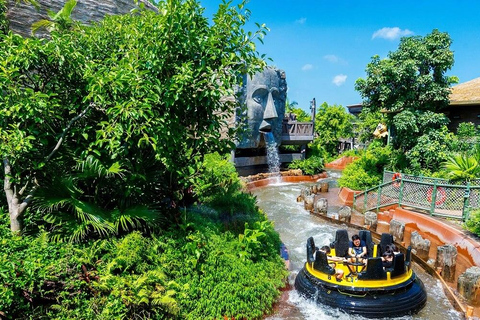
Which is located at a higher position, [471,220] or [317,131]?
[317,131]

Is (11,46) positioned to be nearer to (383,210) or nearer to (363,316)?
(363,316)

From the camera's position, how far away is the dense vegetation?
4.60 metres

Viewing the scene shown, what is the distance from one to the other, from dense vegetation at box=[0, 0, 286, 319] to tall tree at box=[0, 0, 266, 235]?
0.08 feet

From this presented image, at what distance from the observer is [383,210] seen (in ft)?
41.8

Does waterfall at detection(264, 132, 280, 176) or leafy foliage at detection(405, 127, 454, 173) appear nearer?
leafy foliage at detection(405, 127, 454, 173)

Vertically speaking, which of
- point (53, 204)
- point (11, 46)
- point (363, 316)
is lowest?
point (363, 316)

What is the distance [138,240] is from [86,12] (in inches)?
440

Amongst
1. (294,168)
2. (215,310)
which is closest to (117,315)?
(215,310)

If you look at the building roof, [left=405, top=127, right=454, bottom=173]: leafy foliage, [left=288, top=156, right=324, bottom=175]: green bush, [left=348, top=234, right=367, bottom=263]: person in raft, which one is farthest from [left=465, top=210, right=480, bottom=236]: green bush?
[left=288, top=156, right=324, bottom=175]: green bush

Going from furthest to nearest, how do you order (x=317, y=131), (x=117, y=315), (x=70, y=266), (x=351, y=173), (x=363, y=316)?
(x=317, y=131)
(x=351, y=173)
(x=363, y=316)
(x=70, y=266)
(x=117, y=315)

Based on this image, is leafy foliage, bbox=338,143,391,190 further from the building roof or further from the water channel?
the building roof

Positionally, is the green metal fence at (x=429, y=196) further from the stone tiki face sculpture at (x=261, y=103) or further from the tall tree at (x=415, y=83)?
the stone tiki face sculpture at (x=261, y=103)

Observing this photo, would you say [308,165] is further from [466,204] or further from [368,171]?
[466,204]

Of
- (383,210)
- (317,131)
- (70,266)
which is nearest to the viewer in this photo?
(70,266)
